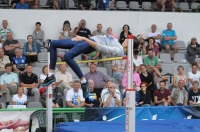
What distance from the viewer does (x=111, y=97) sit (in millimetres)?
14945

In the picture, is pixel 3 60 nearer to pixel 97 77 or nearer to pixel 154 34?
pixel 97 77

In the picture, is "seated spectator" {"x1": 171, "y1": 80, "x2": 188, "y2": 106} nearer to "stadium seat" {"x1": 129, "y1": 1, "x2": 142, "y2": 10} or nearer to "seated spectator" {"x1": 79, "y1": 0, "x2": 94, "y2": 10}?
"seated spectator" {"x1": 79, "y1": 0, "x2": 94, "y2": 10}

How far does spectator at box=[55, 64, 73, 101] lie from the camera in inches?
617

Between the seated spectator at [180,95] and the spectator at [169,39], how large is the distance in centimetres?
304

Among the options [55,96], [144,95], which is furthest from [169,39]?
[55,96]

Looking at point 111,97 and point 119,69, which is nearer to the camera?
point 111,97

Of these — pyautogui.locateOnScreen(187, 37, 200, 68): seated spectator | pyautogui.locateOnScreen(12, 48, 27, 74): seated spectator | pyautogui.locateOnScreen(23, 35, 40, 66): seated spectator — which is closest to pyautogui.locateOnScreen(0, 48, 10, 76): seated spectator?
pyautogui.locateOnScreen(12, 48, 27, 74): seated spectator

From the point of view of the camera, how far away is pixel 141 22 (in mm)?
19625

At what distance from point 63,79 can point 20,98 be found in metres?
1.45

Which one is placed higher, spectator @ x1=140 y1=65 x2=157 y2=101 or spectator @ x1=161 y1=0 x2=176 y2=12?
spectator @ x1=161 y1=0 x2=176 y2=12

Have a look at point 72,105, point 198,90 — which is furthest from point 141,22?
point 72,105

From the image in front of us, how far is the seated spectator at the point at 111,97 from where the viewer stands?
14.9m

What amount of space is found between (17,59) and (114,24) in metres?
3.96

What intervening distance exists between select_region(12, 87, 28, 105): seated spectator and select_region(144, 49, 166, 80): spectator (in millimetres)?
3834
